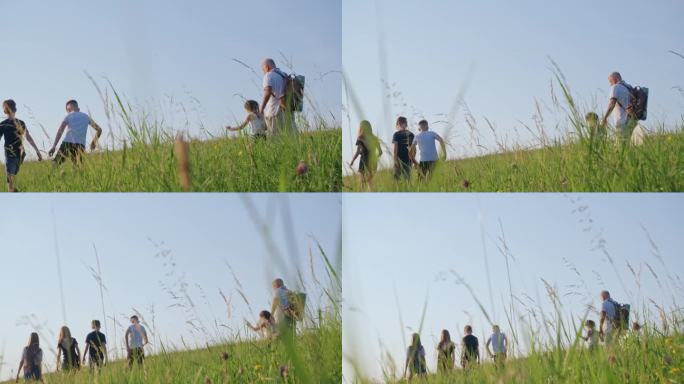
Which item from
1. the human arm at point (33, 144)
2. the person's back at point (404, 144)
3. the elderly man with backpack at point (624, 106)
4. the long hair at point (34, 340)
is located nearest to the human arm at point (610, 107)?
the elderly man with backpack at point (624, 106)

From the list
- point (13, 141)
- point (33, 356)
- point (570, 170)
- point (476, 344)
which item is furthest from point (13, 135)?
point (570, 170)

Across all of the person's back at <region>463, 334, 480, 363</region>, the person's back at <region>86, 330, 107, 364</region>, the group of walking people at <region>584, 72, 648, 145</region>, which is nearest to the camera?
the person's back at <region>86, 330, 107, 364</region>

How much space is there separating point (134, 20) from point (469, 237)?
6.62 feet

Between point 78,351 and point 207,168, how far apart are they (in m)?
1.03

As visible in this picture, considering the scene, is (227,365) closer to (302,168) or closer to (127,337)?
(127,337)

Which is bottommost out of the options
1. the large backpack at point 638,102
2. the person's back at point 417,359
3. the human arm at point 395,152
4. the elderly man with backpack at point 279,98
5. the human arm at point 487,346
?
the person's back at point 417,359

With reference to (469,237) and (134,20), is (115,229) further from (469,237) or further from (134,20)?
(469,237)

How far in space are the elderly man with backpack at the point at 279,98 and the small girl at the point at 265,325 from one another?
2.96 feet

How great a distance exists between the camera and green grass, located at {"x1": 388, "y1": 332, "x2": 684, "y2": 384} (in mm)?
2773

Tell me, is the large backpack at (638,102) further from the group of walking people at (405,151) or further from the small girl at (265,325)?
the small girl at (265,325)

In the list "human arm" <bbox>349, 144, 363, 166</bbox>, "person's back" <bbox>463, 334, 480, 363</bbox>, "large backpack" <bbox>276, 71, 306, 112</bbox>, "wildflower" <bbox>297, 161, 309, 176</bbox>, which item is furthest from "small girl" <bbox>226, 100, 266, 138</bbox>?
"person's back" <bbox>463, 334, 480, 363</bbox>

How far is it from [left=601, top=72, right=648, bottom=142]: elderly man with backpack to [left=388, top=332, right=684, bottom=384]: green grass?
3.30 feet

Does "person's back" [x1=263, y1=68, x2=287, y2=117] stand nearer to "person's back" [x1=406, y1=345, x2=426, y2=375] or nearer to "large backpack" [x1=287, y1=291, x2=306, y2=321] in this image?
"large backpack" [x1=287, y1=291, x2=306, y2=321]

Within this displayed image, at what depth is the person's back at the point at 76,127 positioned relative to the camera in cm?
339
